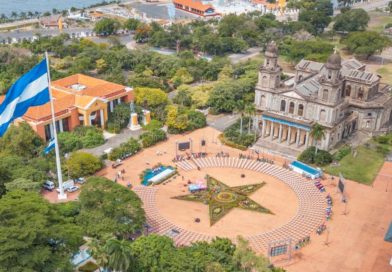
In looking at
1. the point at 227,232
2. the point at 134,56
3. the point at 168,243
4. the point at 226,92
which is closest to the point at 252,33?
the point at 134,56

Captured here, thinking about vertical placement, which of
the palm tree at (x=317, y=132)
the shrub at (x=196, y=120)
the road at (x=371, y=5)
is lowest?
the shrub at (x=196, y=120)

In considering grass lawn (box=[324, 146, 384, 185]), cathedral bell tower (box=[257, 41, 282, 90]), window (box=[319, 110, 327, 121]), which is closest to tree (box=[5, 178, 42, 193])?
cathedral bell tower (box=[257, 41, 282, 90])

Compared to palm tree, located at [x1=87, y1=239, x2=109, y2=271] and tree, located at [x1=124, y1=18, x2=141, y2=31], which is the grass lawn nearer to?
palm tree, located at [x1=87, y1=239, x2=109, y2=271]

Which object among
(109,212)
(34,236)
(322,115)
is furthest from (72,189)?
(322,115)

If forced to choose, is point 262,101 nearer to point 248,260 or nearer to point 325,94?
point 325,94

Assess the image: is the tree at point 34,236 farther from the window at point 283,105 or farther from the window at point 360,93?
the window at point 360,93

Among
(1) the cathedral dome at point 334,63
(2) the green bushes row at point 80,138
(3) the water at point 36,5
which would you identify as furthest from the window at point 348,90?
(3) the water at point 36,5
